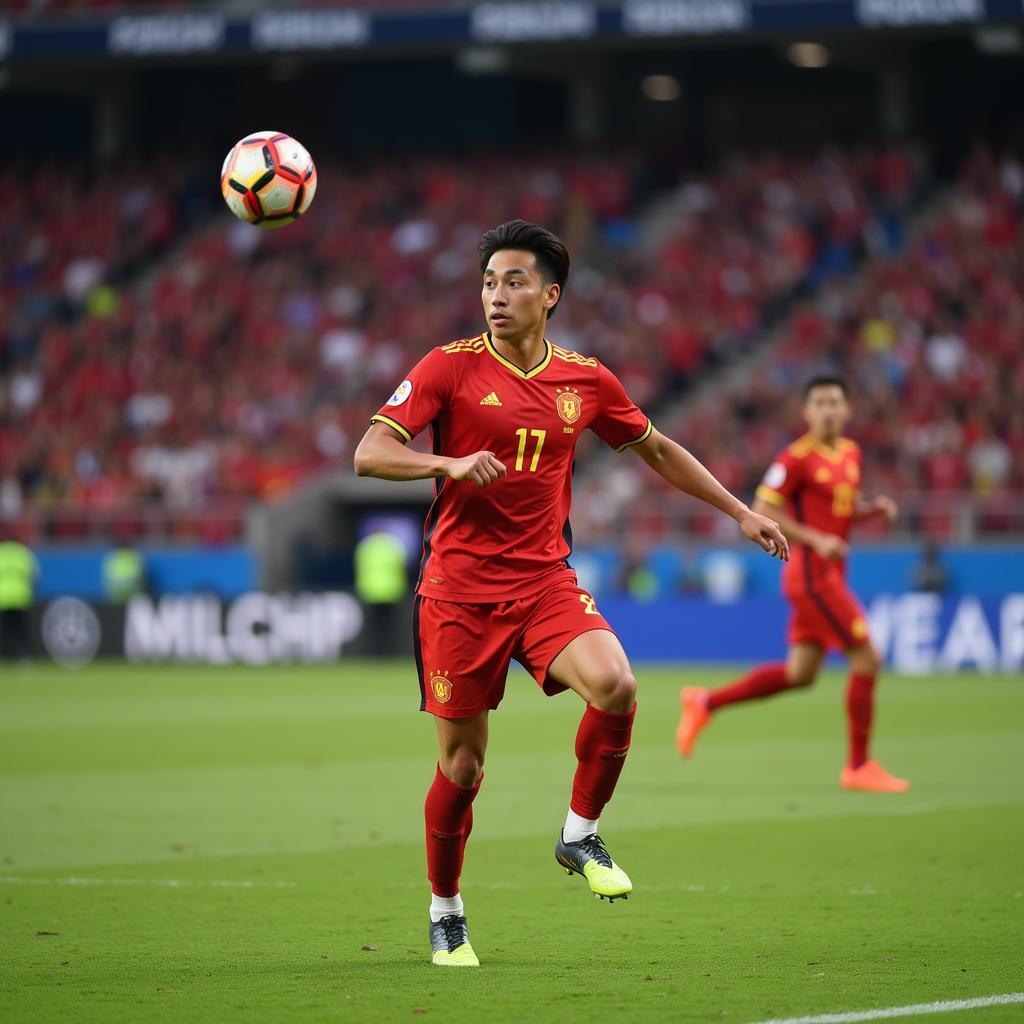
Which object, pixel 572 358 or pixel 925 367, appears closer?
pixel 572 358

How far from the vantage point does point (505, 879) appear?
8.66 m

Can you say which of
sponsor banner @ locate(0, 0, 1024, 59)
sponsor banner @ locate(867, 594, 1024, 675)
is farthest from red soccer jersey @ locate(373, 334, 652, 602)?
sponsor banner @ locate(0, 0, 1024, 59)

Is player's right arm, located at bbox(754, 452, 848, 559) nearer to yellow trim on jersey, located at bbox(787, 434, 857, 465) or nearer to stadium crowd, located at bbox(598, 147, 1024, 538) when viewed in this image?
yellow trim on jersey, located at bbox(787, 434, 857, 465)

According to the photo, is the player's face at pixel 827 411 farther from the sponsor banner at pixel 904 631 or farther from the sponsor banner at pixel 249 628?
the sponsor banner at pixel 249 628

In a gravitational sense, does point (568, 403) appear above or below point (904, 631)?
above

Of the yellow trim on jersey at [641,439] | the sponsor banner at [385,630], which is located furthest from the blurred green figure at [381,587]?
the yellow trim on jersey at [641,439]

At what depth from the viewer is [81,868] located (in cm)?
898

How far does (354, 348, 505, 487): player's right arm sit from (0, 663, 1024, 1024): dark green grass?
1579 mm

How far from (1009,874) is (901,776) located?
14.6 ft

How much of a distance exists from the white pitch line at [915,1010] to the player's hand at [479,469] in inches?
68.8

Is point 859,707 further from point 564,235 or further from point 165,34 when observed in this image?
point 165,34

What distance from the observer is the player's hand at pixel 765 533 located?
6.83 metres

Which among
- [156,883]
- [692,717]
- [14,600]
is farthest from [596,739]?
[14,600]

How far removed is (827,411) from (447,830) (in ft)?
20.6
